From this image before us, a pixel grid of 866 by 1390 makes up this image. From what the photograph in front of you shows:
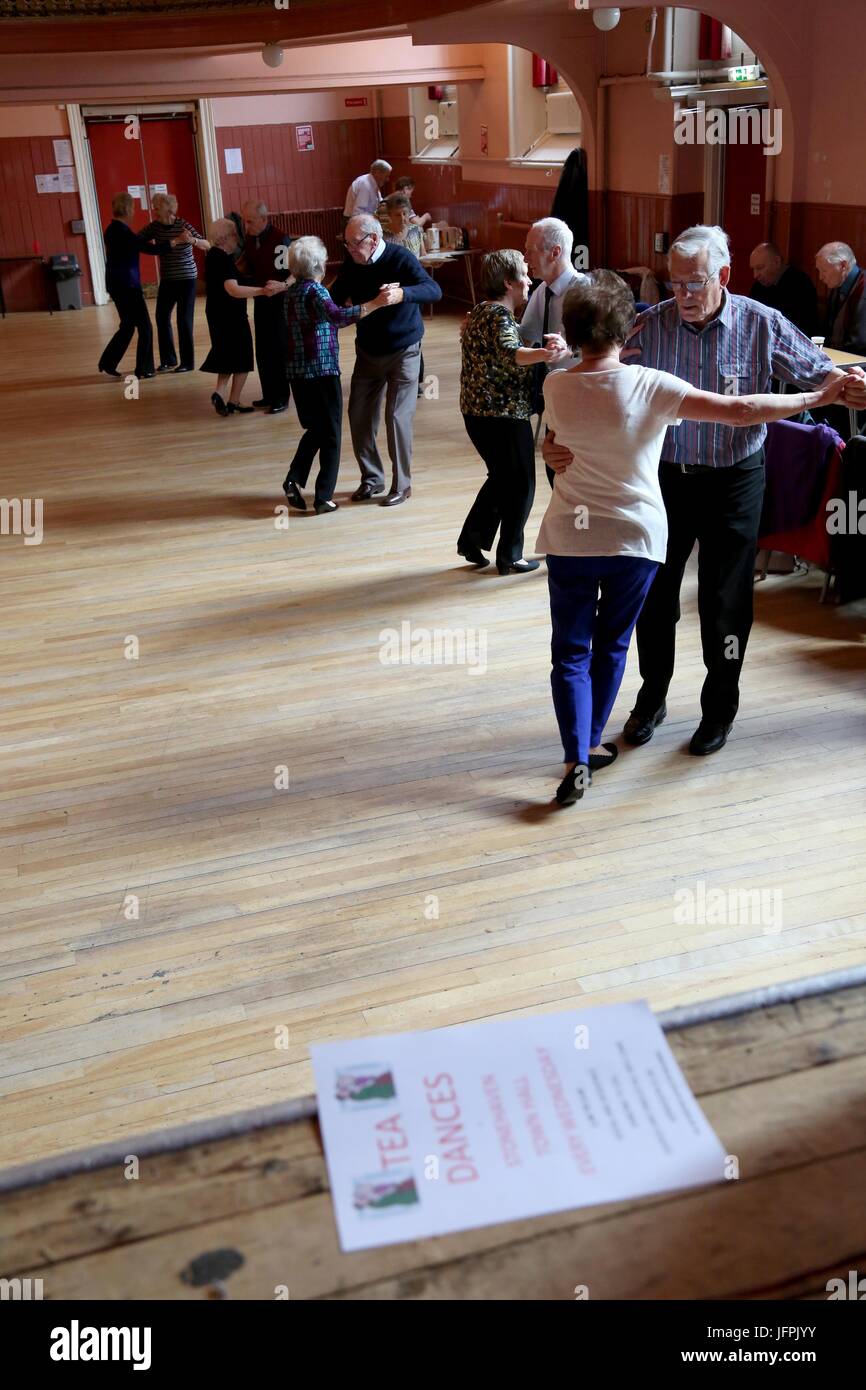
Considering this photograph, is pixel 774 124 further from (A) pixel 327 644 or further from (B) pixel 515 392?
(A) pixel 327 644

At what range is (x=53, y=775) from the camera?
4.56 meters

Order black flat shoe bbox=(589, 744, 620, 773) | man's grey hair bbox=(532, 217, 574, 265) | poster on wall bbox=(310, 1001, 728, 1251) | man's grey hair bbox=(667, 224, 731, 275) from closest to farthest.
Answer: poster on wall bbox=(310, 1001, 728, 1251), man's grey hair bbox=(667, 224, 731, 275), black flat shoe bbox=(589, 744, 620, 773), man's grey hair bbox=(532, 217, 574, 265)

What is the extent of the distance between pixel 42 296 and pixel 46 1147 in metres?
16.1

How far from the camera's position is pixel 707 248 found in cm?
369

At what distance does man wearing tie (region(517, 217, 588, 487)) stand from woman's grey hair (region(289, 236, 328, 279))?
1.78 metres

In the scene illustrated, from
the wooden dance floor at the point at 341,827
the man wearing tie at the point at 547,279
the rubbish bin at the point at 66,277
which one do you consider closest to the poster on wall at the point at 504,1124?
the wooden dance floor at the point at 341,827

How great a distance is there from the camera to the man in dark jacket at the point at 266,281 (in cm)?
988

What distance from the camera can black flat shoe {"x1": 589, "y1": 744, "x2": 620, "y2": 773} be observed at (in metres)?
4.34

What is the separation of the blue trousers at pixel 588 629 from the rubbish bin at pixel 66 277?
14.5m

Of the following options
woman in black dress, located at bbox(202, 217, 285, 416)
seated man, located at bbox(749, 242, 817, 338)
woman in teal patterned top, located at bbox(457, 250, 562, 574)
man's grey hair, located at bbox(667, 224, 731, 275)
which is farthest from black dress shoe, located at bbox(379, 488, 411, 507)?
man's grey hair, located at bbox(667, 224, 731, 275)

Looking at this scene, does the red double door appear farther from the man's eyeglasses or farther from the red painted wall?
the man's eyeglasses

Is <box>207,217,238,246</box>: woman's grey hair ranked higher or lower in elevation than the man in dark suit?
higher

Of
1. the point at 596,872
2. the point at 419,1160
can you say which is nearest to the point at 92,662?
the point at 596,872

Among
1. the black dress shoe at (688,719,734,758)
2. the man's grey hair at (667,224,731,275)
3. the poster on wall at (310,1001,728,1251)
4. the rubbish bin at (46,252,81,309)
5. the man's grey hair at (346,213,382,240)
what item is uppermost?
the man's grey hair at (346,213,382,240)
